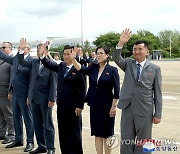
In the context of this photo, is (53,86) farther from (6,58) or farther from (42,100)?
(6,58)

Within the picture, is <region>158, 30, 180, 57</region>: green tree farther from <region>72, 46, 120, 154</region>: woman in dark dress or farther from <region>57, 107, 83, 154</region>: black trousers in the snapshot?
<region>72, 46, 120, 154</region>: woman in dark dress

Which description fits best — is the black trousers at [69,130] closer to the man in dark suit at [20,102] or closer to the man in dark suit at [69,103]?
the man in dark suit at [69,103]

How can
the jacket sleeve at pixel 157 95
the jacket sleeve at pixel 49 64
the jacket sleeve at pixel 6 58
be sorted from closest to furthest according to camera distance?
the jacket sleeve at pixel 157 95 < the jacket sleeve at pixel 49 64 < the jacket sleeve at pixel 6 58

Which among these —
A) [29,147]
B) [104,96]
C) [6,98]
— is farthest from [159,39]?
[104,96]

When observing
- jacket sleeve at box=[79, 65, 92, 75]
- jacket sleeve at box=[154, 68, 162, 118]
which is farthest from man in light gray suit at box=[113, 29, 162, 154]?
jacket sleeve at box=[79, 65, 92, 75]

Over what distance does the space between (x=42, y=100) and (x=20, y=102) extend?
804mm

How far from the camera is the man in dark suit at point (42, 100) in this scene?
6.41 m

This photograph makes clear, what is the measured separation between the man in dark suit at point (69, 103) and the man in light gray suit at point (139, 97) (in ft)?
3.30

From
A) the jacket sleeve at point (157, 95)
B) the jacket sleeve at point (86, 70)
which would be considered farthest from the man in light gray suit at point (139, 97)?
the jacket sleeve at point (86, 70)

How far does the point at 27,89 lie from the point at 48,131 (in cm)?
109

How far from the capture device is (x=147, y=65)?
16.1 ft

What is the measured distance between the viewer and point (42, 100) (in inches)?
253

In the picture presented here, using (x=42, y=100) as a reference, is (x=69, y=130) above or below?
below

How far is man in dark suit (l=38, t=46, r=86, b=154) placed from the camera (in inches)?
228
